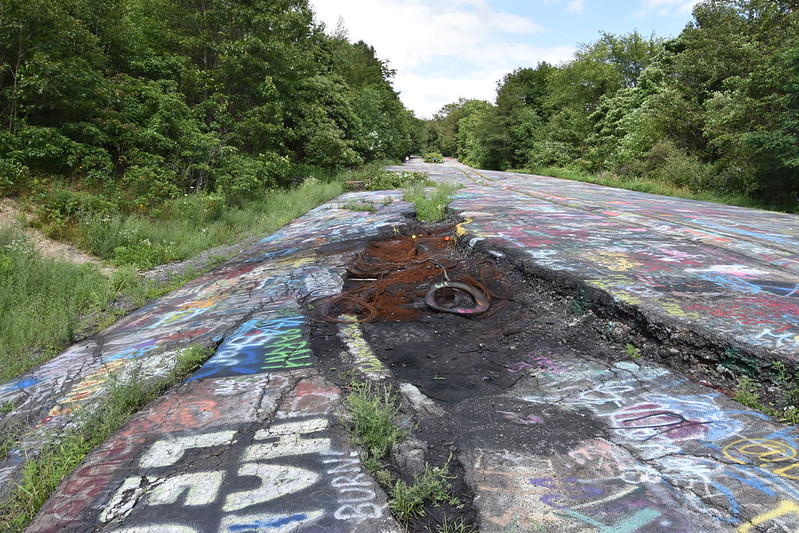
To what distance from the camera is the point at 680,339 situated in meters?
3.17

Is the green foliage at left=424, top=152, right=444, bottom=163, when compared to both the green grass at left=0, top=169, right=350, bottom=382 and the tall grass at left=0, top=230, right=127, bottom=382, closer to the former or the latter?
the green grass at left=0, top=169, right=350, bottom=382

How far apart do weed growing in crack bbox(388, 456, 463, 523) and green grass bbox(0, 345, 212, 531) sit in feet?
5.82

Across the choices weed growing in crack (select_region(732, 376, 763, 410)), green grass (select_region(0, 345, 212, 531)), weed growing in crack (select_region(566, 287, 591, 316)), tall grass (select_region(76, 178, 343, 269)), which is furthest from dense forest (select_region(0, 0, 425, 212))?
weed growing in crack (select_region(732, 376, 763, 410))

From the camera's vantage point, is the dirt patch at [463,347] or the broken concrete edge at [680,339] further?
the broken concrete edge at [680,339]

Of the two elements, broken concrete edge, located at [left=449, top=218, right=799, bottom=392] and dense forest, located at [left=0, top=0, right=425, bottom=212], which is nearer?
broken concrete edge, located at [left=449, top=218, right=799, bottom=392]

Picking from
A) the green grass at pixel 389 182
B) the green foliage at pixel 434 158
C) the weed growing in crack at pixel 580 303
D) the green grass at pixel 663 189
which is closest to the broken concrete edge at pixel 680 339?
the weed growing in crack at pixel 580 303

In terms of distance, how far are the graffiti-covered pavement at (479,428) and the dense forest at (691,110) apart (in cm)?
897

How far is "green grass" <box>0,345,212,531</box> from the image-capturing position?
2.09 meters

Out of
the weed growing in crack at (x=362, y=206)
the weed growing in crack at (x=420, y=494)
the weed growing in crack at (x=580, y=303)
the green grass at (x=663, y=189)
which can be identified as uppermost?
the green grass at (x=663, y=189)

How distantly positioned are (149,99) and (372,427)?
447 inches

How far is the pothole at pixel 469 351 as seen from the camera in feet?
7.87

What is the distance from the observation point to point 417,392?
9.68ft

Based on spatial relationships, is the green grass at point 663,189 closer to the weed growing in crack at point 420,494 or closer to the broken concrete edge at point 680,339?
the broken concrete edge at point 680,339

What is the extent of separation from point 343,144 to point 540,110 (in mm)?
26602
